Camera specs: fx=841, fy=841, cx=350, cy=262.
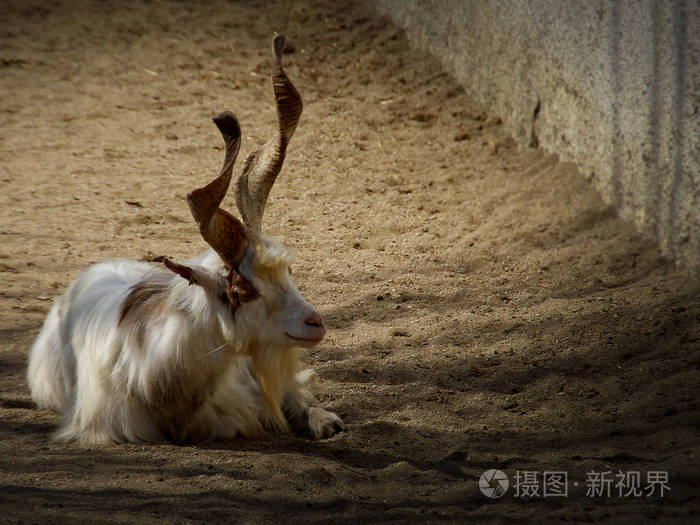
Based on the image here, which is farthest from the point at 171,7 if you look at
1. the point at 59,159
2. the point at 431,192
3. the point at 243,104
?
the point at 431,192

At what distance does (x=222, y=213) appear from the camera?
3182mm

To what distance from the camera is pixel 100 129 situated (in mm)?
7727

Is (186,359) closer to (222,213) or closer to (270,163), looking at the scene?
(222,213)

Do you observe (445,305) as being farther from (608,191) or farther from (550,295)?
(608,191)

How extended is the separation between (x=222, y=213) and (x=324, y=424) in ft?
3.50

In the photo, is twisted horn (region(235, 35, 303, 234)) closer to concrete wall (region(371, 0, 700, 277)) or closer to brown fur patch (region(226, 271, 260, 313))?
brown fur patch (region(226, 271, 260, 313))

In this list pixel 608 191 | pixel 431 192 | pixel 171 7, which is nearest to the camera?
pixel 608 191

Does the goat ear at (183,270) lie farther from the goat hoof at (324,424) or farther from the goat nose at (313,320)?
the goat hoof at (324,424)

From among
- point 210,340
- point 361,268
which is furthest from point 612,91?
point 210,340

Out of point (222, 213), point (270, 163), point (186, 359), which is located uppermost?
point (270, 163)

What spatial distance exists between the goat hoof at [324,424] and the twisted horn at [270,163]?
905 mm

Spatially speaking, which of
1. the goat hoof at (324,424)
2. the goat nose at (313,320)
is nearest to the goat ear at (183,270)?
the goat nose at (313,320)

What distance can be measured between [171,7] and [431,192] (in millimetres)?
5497

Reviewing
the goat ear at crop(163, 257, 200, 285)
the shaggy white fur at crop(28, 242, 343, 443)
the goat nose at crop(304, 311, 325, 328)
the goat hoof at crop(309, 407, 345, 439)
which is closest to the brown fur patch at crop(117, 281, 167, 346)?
the shaggy white fur at crop(28, 242, 343, 443)
